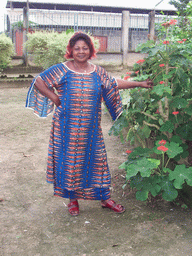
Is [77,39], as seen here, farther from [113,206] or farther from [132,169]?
[113,206]

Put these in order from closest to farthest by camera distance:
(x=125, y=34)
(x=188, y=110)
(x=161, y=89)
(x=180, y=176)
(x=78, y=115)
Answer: (x=161, y=89) → (x=180, y=176) → (x=188, y=110) → (x=78, y=115) → (x=125, y=34)

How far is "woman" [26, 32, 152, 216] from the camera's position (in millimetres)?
2846

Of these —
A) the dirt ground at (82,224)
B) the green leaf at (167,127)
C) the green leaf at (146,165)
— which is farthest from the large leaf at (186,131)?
the dirt ground at (82,224)

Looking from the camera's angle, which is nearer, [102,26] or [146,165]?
[146,165]

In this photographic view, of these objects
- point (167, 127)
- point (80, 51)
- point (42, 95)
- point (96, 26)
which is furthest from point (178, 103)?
point (96, 26)

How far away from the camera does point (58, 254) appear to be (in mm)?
2422

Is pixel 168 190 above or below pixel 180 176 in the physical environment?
below

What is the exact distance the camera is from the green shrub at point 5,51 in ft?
41.3

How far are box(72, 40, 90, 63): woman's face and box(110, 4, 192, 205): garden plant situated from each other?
1.77 ft

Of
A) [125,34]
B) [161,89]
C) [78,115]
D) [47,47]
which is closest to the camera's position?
[161,89]

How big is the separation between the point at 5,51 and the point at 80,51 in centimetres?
1092

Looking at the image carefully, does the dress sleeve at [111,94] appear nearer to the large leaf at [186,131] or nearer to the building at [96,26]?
the large leaf at [186,131]

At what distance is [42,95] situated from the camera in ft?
10.2

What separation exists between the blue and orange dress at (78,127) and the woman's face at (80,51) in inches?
5.8
